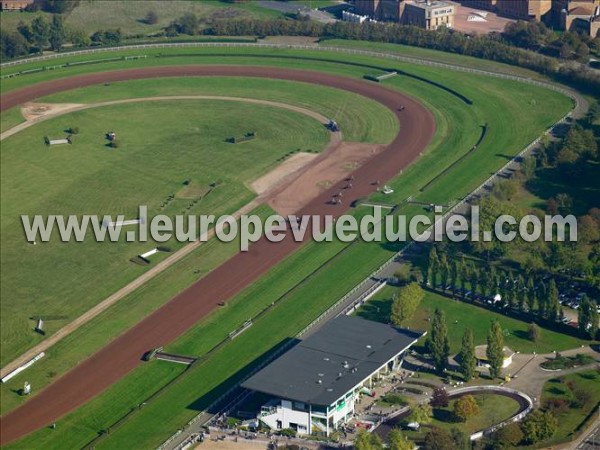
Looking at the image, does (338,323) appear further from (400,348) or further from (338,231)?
(338,231)

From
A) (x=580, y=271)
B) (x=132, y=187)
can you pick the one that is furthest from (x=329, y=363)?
(x=132, y=187)

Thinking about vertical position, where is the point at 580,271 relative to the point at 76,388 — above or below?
above

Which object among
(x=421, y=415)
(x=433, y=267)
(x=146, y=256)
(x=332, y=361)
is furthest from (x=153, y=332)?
(x=421, y=415)

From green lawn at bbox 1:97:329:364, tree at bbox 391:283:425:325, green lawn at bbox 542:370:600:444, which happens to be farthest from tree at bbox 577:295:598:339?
green lawn at bbox 1:97:329:364

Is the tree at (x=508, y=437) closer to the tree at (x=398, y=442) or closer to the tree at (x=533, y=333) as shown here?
the tree at (x=398, y=442)

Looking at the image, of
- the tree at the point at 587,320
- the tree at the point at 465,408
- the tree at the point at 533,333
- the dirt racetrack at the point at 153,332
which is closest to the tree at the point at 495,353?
the tree at the point at 465,408
